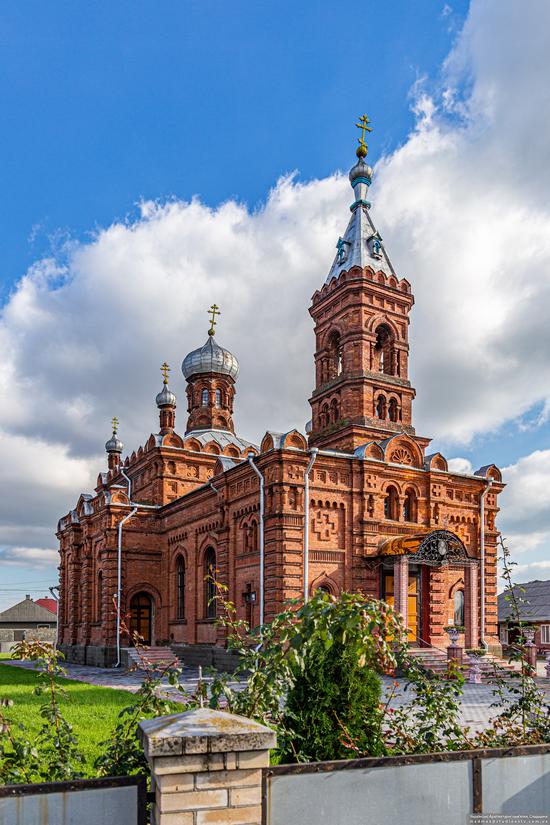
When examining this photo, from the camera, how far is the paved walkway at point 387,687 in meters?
12.1

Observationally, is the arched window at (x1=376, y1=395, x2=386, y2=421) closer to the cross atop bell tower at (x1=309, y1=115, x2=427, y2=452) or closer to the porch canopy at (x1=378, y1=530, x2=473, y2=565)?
the cross atop bell tower at (x1=309, y1=115, x2=427, y2=452)

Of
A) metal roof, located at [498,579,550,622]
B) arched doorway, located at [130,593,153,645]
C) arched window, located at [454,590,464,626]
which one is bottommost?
metal roof, located at [498,579,550,622]

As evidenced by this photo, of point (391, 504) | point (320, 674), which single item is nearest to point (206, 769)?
point (320, 674)

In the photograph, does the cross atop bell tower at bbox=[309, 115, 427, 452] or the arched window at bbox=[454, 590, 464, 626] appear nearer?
the arched window at bbox=[454, 590, 464, 626]

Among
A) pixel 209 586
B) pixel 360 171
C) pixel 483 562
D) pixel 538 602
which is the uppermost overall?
pixel 360 171

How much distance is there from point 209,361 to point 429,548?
17177mm

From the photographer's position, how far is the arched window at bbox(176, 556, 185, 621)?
90.2 ft

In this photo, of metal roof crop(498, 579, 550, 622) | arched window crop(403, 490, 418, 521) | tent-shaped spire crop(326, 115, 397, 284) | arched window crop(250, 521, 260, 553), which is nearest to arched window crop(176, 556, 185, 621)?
arched window crop(250, 521, 260, 553)

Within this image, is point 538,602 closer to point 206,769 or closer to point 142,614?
point 142,614

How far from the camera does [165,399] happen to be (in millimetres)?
33562

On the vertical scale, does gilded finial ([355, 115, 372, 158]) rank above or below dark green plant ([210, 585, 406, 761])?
above

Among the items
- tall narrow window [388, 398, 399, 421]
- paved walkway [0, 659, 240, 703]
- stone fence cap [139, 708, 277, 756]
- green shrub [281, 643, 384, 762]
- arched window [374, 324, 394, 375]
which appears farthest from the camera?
arched window [374, 324, 394, 375]

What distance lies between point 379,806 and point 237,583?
18715 millimetres

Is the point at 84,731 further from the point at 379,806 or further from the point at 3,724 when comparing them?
the point at 379,806
